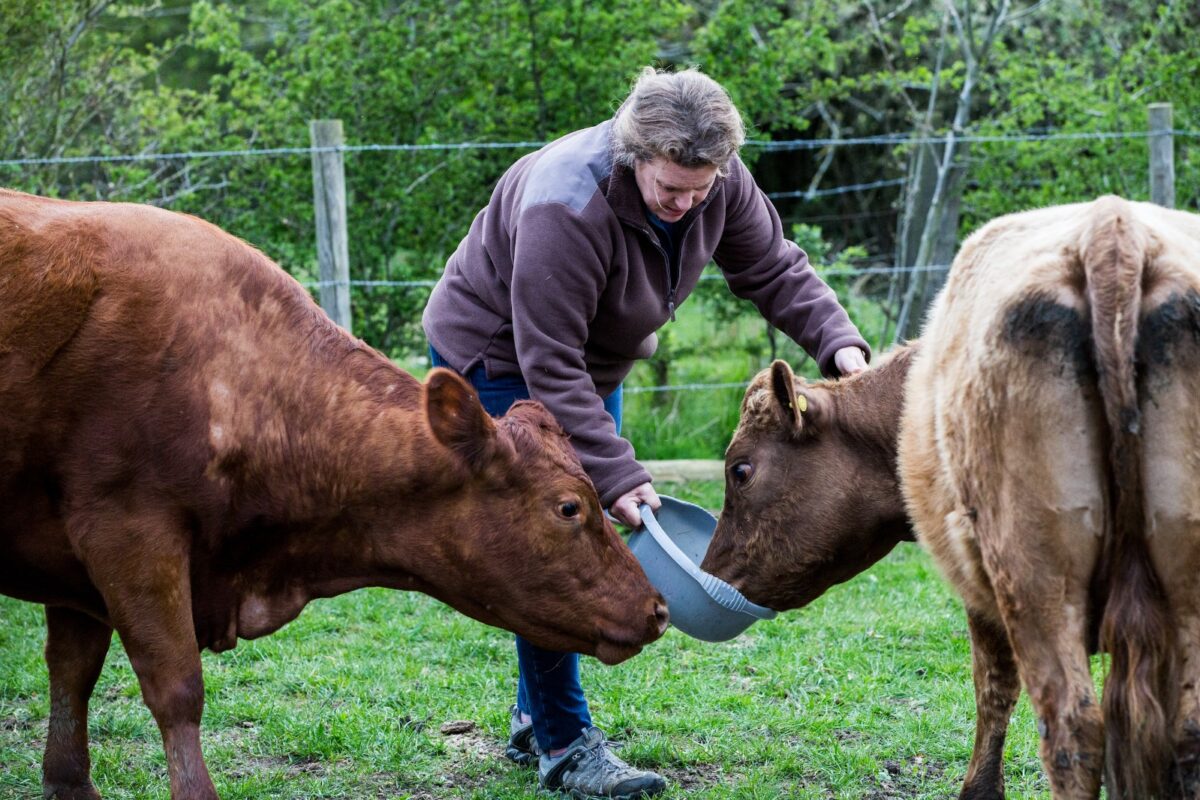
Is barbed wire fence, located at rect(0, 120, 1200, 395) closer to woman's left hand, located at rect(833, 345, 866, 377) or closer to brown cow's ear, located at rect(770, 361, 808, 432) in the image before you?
woman's left hand, located at rect(833, 345, 866, 377)

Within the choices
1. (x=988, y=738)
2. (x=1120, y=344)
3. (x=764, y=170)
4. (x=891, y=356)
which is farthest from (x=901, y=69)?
(x=1120, y=344)

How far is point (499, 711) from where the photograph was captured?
5266mm

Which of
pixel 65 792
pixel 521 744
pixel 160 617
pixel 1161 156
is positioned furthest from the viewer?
pixel 1161 156

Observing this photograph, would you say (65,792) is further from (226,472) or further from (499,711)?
(499,711)

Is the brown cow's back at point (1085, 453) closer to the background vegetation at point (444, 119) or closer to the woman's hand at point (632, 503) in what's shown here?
Result: the woman's hand at point (632, 503)

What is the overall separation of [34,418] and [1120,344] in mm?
2802

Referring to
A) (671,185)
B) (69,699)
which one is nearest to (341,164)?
(69,699)

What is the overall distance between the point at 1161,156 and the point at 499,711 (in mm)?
5838

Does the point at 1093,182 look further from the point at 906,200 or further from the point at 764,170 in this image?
the point at 764,170

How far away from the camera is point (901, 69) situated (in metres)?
12.9

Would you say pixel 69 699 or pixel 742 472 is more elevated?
pixel 742 472

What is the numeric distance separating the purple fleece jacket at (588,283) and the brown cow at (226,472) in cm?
16

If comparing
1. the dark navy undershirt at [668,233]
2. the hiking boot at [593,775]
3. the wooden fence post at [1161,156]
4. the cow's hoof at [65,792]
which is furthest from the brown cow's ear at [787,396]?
the wooden fence post at [1161,156]

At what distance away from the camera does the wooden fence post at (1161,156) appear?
27.9ft
